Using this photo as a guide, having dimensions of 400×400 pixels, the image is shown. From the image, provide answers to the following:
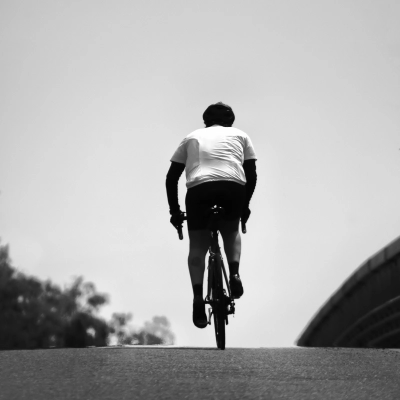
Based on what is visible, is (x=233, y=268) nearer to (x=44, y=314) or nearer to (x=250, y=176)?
(x=250, y=176)

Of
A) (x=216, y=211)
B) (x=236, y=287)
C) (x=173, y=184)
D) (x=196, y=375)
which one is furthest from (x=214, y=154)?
(x=196, y=375)

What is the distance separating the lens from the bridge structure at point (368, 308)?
103 ft

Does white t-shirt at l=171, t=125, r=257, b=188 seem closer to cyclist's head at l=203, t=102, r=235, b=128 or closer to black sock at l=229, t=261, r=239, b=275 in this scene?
cyclist's head at l=203, t=102, r=235, b=128

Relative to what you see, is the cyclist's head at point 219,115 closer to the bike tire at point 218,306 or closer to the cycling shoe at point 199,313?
the bike tire at point 218,306

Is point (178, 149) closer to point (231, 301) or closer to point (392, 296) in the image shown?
point (231, 301)

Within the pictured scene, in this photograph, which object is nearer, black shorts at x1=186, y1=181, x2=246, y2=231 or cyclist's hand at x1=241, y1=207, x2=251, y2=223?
black shorts at x1=186, y1=181, x2=246, y2=231

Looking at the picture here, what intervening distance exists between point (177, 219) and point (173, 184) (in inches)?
14.1

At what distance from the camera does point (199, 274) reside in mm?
8406

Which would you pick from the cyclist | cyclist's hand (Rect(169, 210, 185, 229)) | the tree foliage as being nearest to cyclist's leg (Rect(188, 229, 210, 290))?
the cyclist

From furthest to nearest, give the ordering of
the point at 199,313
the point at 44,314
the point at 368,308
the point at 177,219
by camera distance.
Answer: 1. the point at 44,314
2. the point at 368,308
3. the point at 177,219
4. the point at 199,313

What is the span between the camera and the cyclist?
8141 millimetres

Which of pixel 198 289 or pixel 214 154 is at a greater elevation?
pixel 214 154

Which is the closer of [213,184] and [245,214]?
[213,184]

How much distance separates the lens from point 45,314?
2876 inches
